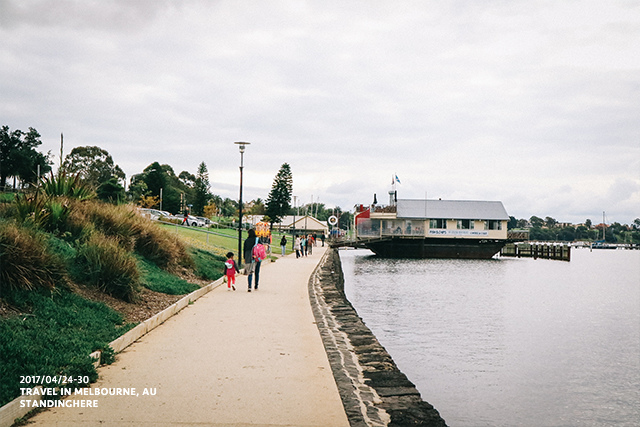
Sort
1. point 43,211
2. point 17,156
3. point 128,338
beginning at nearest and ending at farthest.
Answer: point 128,338 → point 43,211 → point 17,156

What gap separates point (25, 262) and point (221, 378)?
447cm

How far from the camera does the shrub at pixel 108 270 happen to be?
1127cm

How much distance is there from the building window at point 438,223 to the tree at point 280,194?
154 feet

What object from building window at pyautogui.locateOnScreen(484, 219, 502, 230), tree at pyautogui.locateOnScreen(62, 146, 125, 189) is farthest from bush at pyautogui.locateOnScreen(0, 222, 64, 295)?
tree at pyautogui.locateOnScreen(62, 146, 125, 189)

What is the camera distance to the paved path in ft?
17.5

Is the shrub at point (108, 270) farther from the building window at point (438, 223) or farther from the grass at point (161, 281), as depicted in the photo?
the building window at point (438, 223)

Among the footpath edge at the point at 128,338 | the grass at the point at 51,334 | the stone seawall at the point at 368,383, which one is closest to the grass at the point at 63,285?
the grass at the point at 51,334

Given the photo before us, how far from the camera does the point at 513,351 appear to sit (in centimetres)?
1439

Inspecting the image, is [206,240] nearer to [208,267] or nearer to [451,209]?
[208,267]

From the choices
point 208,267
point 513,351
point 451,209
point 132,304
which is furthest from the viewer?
point 451,209

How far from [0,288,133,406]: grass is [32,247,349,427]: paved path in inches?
15.2

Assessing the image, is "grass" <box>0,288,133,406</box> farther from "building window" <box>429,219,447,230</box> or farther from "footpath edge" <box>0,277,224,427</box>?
"building window" <box>429,219,447,230</box>

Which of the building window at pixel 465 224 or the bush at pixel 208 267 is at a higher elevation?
the building window at pixel 465 224

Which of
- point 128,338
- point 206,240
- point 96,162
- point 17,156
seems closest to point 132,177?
point 96,162
